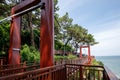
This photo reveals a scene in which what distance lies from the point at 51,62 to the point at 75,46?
1155 inches

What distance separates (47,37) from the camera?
4.87m

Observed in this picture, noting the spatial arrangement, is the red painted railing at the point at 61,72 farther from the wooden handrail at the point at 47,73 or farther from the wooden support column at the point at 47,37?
the wooden support column at the point at 47,37

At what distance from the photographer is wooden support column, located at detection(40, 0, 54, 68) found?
4.78 metres

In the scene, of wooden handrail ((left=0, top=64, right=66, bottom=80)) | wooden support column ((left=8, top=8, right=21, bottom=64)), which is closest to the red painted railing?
wooden handrail ((left=0, top=64, right=66, bottom=80))

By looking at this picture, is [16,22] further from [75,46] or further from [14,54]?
[75,46]

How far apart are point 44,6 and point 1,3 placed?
9.90 metres

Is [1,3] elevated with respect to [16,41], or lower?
elevated

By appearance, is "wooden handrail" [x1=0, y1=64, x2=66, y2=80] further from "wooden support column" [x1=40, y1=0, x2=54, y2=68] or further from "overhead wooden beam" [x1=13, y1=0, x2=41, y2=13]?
"overhead wooden beam" [x1=13, y1=0, x2=41, y2=13]

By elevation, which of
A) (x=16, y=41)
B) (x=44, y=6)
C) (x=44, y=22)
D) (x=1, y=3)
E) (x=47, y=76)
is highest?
(x=1, y=3)

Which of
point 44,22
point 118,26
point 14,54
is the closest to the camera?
point 44,22

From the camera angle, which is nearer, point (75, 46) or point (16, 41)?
point (16, 41)

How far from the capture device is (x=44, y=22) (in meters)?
5.05

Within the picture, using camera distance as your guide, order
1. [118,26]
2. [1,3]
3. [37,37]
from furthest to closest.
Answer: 1. [37,37]
2. [118,26]
3. [1,3]

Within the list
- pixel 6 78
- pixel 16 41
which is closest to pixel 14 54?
pixel 16 41
